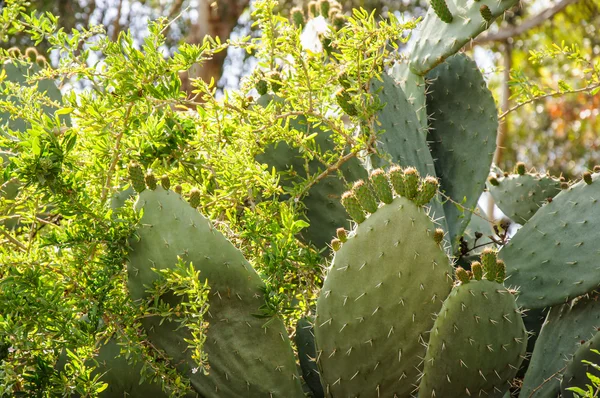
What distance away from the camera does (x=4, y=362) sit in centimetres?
134

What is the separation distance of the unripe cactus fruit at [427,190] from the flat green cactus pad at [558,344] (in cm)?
54

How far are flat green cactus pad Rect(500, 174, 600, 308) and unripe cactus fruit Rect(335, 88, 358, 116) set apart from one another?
0.51 m

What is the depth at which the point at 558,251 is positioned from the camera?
1872 mm

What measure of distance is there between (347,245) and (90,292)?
1.45 ft

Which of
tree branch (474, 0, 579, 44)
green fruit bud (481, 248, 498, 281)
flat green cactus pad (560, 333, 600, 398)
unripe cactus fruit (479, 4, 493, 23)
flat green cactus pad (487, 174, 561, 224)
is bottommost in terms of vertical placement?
tree branch (474, 0, 579, 44)

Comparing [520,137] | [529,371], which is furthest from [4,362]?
[520,137]

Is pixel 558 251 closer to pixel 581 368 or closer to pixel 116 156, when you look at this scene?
pixel 581 368

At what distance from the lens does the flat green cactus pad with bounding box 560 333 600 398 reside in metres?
1.59

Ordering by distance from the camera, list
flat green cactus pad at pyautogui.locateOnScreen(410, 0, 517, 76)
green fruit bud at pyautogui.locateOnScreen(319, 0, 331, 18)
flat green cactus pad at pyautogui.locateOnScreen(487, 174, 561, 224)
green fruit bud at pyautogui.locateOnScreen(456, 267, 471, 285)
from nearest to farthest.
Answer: green fruit bud at pyautogui.locateOnScreen(456, 267, 471, 285), flat green cactus pad at pyautogui.locateOnScreen(410, 0, 517, 76), flat green cactus pad at pyautogui.locateOnScreen(487, 174, 561, 224), green fruit bud at pyautogui.locateOnScreen(319, 0, 331, 18)

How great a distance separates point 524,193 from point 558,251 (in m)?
0.43

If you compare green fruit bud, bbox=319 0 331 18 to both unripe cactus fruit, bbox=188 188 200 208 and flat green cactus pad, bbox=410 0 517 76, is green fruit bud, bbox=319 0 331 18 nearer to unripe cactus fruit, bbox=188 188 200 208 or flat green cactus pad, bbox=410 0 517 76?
flat green cactus pad, bbox=410 0 517 76

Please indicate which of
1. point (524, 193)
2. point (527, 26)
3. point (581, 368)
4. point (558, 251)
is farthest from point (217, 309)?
point (527, 26)

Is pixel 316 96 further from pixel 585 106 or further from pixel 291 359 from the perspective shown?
pixel 585 106

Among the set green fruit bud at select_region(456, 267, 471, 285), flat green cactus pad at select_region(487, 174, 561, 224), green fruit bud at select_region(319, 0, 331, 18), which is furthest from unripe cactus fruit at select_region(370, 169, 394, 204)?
green fruit bud at select_region(319, 0, 331, 18)
